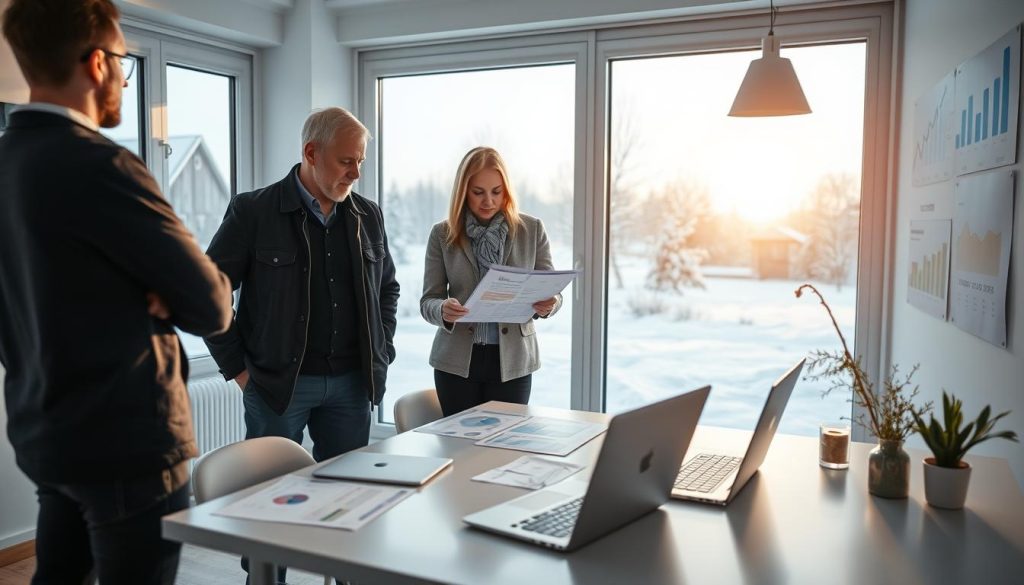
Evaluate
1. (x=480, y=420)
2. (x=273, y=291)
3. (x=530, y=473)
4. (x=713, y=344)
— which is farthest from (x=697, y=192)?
(x=530, y=473)

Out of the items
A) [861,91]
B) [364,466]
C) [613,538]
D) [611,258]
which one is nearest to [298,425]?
[364,466]

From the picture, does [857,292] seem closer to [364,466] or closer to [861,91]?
[861,91]

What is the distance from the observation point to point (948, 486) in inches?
65.9

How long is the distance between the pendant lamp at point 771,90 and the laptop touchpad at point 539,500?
1323mm

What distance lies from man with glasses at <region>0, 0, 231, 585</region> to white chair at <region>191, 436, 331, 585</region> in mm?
358

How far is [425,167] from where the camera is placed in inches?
187

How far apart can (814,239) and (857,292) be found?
31 cm

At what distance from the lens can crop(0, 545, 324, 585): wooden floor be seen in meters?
3.23

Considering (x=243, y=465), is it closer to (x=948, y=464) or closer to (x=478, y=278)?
(x=478, y=278)

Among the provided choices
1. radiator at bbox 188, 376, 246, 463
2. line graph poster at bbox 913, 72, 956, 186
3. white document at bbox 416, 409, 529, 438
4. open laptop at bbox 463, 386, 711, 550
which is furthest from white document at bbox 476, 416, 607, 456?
radiator at bbox 188, 376, 246, 463

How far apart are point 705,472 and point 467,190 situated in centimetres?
153

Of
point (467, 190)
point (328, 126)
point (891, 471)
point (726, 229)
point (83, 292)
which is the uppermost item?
point (328, 126)

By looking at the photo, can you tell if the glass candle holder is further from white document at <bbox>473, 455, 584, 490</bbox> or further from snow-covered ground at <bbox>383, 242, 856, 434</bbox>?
snow-covered ground at <bbox>383, 242, 856, 434</bbox>

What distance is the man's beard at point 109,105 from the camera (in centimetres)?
159
